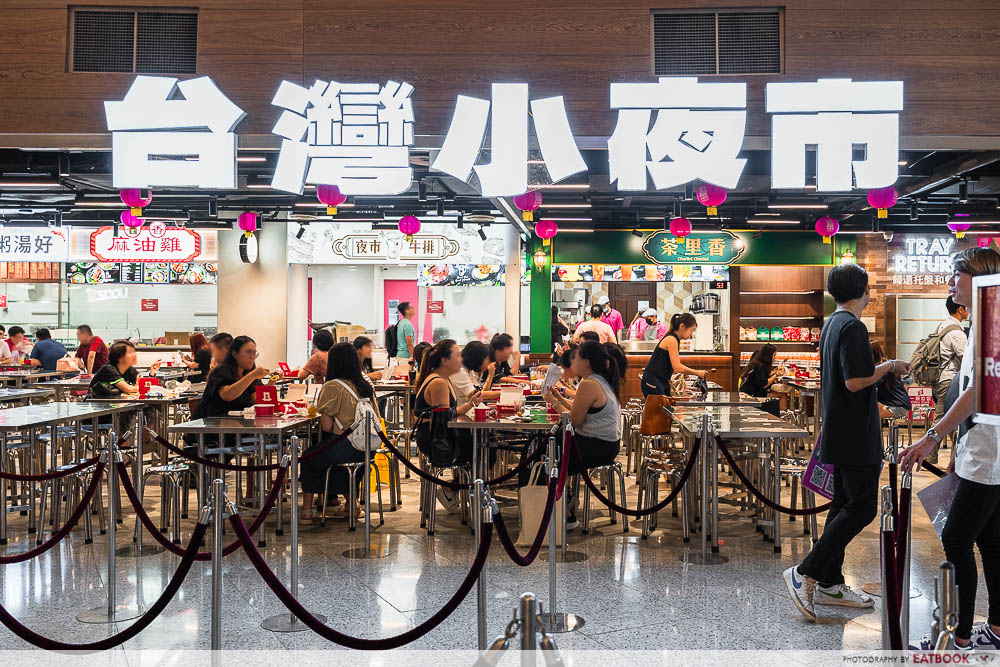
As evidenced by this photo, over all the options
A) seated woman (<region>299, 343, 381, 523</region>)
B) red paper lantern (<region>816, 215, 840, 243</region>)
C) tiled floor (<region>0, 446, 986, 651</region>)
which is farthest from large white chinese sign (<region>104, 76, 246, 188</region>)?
red paper lantern (<region>816, 215, 840, 243</region>)

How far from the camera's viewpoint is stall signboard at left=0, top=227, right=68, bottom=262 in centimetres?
1417

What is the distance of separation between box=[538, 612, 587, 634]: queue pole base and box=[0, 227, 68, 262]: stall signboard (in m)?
12.8

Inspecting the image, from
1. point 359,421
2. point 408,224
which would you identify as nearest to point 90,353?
point 408,224

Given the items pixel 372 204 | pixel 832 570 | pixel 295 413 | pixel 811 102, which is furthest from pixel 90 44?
pixel 372 204

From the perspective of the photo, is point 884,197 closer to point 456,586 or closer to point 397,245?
point 456,586

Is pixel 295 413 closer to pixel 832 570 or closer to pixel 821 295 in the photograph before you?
pixel 832 570

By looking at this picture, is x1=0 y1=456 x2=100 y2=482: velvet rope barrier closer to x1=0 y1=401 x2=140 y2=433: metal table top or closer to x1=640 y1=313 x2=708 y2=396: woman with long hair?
x1=0 y1=401 x2=140 y2=433: metal table top

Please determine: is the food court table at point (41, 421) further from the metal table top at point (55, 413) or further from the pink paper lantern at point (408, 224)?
the pink paper lantern at point (408, 224)

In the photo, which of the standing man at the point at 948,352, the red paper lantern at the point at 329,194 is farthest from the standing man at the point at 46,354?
the standing man at the point at 948,352

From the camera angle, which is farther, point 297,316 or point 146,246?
point 297,316

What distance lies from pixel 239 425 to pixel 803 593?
3.62 meters

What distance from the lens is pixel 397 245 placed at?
15352 millimetres

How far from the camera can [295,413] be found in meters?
6.40

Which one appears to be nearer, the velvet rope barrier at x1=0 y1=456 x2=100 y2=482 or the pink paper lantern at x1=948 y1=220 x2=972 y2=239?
the velvet rope barrier at x1=0 y1=456 x2=100 y2=482
